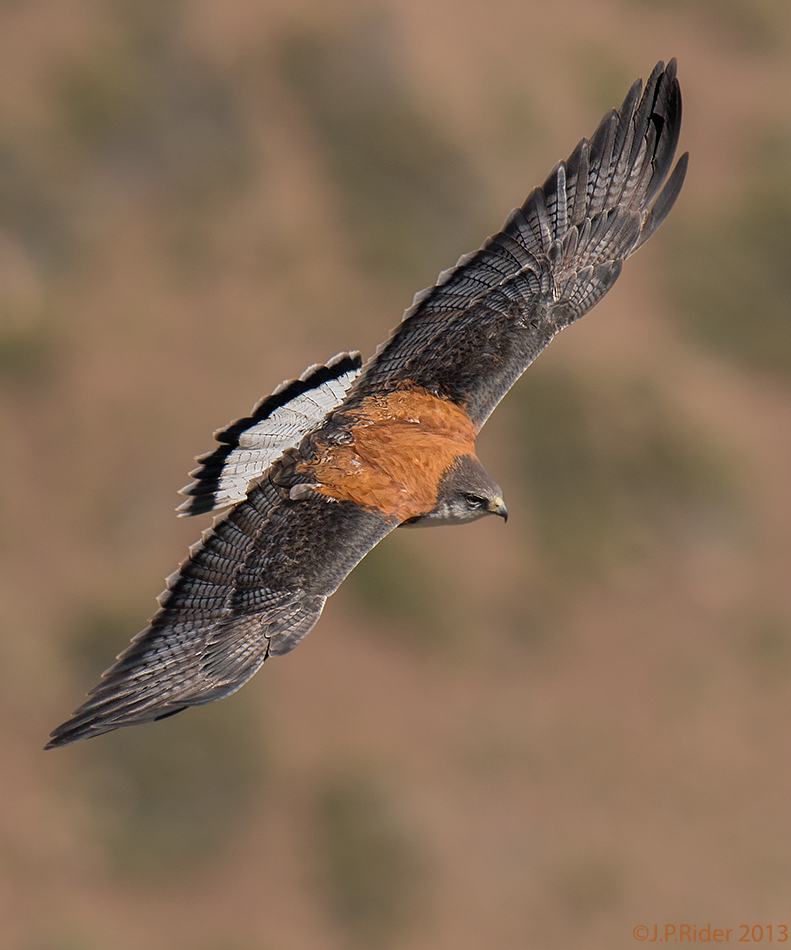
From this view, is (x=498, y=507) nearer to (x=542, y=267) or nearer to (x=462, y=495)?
(x=462, y=495)

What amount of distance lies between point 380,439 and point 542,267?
2420 millimetres

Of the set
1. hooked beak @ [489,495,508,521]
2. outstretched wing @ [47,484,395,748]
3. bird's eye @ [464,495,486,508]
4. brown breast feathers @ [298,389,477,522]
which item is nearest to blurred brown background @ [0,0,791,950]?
brown breast feathers @ [298,389,477,522]

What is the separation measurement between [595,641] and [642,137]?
80.3 feet

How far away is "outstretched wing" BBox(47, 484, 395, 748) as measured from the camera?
809cm

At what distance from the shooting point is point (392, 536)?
30.6 metres

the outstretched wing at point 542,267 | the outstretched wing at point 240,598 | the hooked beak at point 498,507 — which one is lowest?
the outstretched wing at point 240,598

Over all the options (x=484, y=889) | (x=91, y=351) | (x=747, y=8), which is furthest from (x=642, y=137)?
(x=747, y=8)

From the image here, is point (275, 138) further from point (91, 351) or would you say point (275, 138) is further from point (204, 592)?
point (204, 592)

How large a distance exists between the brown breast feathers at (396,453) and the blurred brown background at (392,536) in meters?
18.7

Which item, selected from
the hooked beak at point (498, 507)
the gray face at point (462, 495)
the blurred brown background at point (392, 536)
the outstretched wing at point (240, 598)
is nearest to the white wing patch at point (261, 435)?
the outstretched wing at point (240, 598)

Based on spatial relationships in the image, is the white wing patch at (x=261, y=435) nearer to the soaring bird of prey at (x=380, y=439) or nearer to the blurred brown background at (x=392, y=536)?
the soaring bird of prey at (x=380, y=439)

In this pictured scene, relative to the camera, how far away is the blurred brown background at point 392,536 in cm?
2803

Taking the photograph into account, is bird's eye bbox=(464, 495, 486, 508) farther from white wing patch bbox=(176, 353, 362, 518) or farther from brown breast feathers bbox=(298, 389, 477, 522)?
white wing patch bbox=(176, 353, 362, 518)

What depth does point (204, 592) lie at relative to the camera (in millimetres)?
8664
